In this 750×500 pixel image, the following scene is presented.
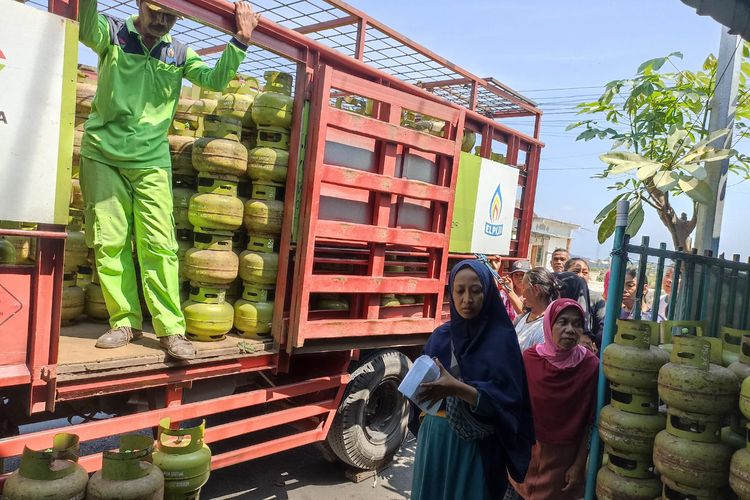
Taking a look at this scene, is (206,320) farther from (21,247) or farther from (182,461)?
(21,247)

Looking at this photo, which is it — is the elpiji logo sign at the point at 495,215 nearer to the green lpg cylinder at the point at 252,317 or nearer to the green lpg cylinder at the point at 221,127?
the green lpg cylinder at the point at 252,317

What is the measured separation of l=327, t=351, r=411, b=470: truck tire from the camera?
4.04 meters

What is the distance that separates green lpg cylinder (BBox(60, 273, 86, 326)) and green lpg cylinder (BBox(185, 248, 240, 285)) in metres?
0.65

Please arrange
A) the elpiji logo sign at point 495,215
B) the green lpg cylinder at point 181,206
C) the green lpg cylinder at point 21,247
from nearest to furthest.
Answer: the green lpg cylinder at point 21,247 → the green lpg cylinder at point 181,206 → the elpiji logo sign at point 495,215

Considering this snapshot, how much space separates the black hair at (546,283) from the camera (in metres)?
3.42

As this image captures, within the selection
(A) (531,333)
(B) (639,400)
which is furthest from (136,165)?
(B) (639,400)

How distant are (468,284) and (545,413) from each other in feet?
3.22

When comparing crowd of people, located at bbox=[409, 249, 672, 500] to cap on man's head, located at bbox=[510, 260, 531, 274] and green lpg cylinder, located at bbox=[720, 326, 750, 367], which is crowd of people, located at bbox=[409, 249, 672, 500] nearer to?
green lpg cylinder, located at bbox=[720, 326, 750, 367]

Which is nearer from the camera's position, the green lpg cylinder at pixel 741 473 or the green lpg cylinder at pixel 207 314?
the green lpg cylinder at pixel 741 473

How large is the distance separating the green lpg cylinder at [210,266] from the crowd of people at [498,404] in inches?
56.4

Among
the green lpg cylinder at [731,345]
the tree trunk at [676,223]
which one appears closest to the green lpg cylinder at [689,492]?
the green lpg cylinder at [731,345]

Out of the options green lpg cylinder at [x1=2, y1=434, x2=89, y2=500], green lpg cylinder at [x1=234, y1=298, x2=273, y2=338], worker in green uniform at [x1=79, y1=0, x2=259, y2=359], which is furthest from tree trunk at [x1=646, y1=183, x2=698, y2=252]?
green lpg cylinder at [x1=2, y1=434, x2=89, y2=500]

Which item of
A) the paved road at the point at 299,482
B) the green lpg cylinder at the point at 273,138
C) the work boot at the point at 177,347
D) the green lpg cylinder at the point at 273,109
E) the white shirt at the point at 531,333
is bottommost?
the paved road at the point at 299,482

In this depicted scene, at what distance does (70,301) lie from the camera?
3.28 m
